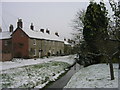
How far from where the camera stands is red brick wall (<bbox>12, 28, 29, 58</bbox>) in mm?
45938

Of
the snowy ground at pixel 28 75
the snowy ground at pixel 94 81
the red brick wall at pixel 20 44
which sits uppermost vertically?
the red brick wall at pixel 20 44

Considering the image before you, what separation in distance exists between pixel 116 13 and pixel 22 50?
37513 millimetres

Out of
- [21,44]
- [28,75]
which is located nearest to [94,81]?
[28,75]

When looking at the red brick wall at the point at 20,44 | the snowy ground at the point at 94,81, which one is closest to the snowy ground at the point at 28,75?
the snowy ground at the point at 94,81

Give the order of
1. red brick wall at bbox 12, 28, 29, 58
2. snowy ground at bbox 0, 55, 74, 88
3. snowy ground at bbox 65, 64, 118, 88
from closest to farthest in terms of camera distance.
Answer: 1. snowy ground at bbox 65, 64, 118, 88
2. snowy ground at bbox 0, 55, 74, 88
3. red brick wall at bbox 12, 28, 29, 58

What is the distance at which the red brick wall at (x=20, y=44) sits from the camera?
45.9m

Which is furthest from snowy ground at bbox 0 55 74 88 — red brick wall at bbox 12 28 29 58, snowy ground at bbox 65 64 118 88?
red brick wall at bbox 12 28 29 58

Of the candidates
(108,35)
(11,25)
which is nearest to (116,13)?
(108,35)

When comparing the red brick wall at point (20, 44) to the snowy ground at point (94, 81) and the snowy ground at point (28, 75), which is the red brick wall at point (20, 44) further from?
the snowy ground at point (94, 81)

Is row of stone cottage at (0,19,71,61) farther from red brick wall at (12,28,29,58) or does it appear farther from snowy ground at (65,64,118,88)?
snowy ground at (65,64,118,88)

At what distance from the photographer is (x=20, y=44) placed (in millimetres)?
46688

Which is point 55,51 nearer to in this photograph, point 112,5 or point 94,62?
point 94,62

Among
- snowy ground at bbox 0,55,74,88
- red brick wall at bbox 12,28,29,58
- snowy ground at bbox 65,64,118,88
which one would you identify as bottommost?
snowy ground at bbox 0,55,74,88

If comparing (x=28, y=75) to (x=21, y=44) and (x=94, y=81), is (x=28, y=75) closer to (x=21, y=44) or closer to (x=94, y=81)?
(x=94, y=81)
